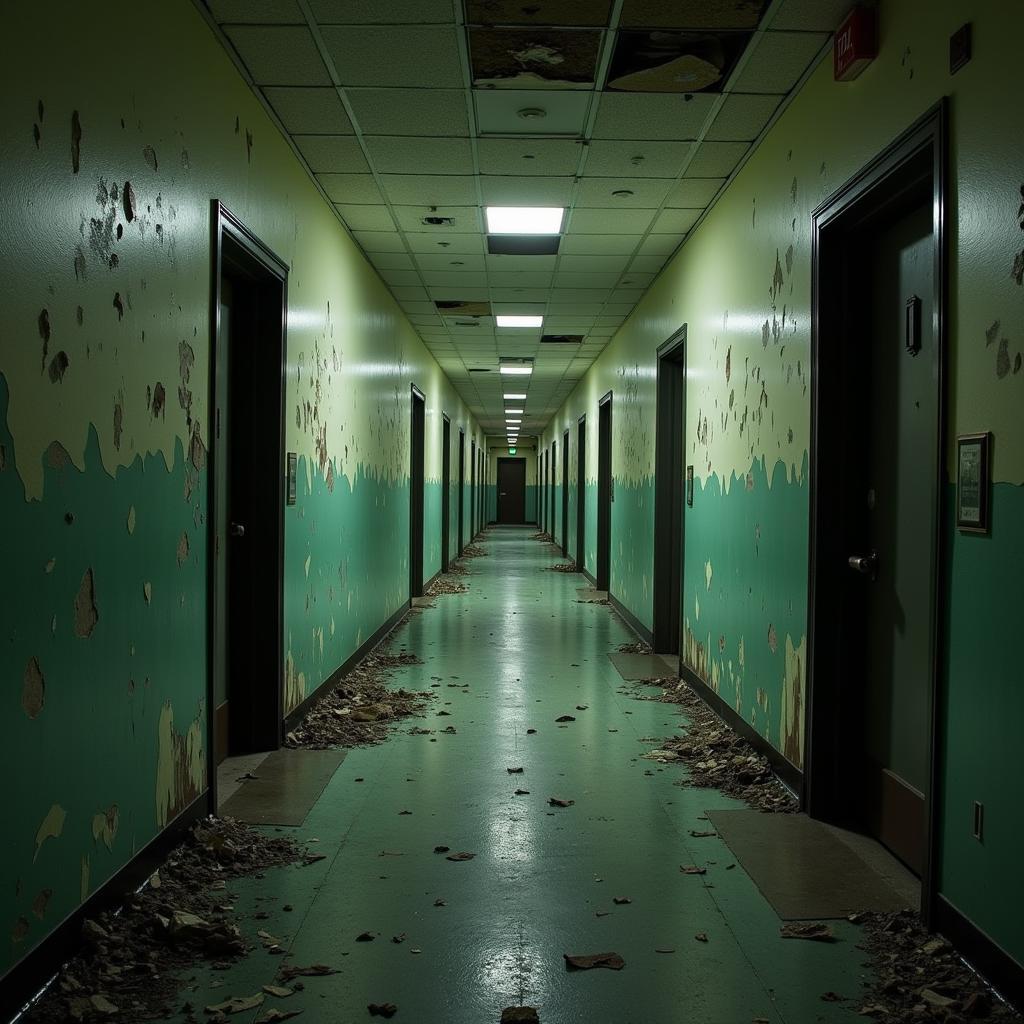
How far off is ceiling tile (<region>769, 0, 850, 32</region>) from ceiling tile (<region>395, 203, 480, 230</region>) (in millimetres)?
2568

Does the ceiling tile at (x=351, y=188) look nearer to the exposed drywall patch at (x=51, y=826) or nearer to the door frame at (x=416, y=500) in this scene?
the exposed drywall patch at (x=51, y=826)

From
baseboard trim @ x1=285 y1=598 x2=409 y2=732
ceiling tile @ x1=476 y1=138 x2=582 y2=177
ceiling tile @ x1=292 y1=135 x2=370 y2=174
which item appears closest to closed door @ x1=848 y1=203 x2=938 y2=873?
ceiling tile @ x1=476 y1=138 x2=582 y2=177

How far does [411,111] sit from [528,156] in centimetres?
76

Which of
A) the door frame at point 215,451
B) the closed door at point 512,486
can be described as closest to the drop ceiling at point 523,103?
the door frame at point 215,451

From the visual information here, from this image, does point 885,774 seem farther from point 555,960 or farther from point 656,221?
point 656,221

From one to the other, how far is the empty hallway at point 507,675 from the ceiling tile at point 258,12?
0.02 meters

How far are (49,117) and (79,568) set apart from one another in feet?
3.40

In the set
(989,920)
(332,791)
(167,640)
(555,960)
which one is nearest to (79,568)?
(167,640)

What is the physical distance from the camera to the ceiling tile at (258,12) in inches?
125

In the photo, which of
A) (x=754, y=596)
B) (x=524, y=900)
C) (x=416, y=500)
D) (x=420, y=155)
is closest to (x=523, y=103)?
(x=420, y=155)

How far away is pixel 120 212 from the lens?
8.25ft

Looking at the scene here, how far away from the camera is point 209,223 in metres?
3.30

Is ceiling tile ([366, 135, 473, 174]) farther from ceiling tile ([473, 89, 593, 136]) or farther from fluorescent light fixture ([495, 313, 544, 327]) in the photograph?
fluorescent light fixture ([495, 313, 544, 327])

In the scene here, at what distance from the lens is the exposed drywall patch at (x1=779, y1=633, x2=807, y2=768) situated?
12.1 ft
